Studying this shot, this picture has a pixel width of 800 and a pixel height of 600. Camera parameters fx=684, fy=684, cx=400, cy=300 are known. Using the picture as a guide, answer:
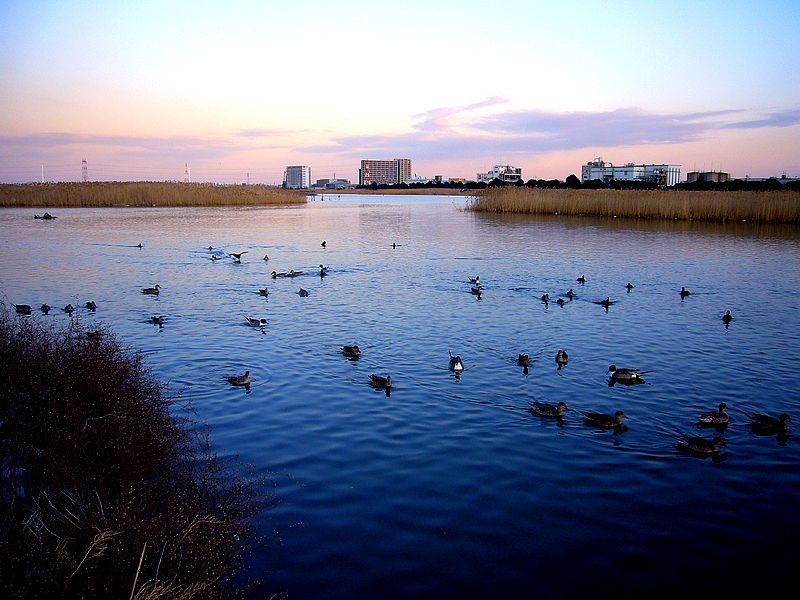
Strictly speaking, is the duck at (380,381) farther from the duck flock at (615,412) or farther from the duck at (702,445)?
the duck at (702,445)

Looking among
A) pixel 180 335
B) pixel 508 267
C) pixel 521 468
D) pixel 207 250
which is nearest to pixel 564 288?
pixel 508 267

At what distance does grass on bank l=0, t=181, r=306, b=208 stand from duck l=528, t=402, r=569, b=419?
74.7 m

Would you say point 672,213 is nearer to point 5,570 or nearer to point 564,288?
point 564,288

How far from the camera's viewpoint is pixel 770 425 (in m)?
11.5

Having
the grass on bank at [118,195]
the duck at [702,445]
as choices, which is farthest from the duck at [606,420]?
the grass on bank at [118,195]

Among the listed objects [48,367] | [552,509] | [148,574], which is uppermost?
[48,367]

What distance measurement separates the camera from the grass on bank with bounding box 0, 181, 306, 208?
7694 centimetres

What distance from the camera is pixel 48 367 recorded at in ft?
29.3

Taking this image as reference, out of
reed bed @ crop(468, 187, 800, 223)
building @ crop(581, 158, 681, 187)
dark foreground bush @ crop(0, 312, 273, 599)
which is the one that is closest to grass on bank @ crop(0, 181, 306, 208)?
reed bed @ crop(468, 187, 800, 223)

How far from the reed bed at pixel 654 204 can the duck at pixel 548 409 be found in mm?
44518

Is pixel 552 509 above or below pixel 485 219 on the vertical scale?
below

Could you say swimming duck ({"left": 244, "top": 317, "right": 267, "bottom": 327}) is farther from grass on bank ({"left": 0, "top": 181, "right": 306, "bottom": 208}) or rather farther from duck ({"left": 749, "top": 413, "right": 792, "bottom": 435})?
grass on bank ({"left": 0, "top": 181, "right": 306, "bottom": 208})

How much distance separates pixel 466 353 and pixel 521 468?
6.23 m

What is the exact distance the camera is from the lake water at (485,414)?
7754 millimetres
